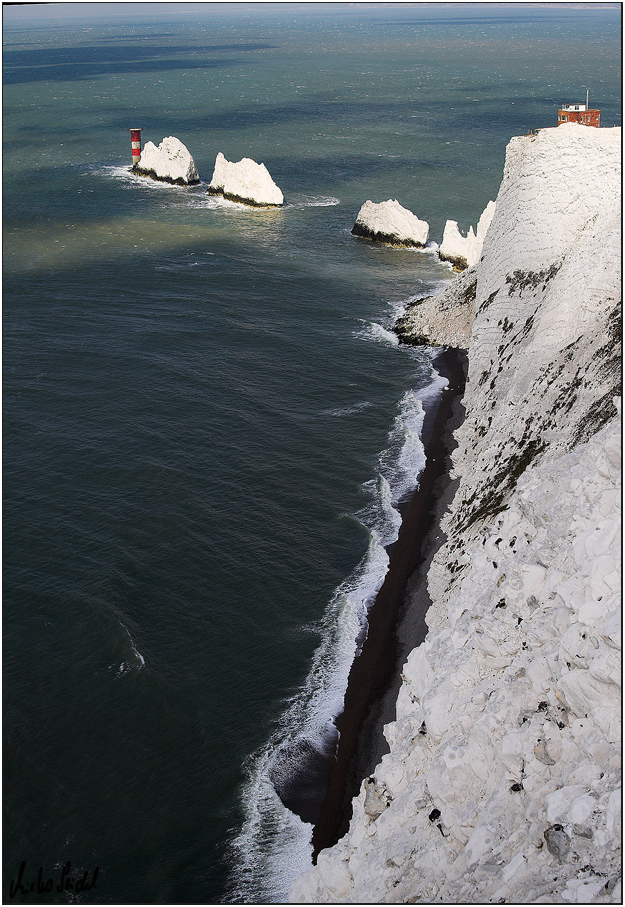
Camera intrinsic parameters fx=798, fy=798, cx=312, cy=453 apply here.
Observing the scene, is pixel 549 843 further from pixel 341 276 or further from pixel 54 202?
pixel 54 202

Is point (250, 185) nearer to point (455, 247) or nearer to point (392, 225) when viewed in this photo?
point (392, 225)

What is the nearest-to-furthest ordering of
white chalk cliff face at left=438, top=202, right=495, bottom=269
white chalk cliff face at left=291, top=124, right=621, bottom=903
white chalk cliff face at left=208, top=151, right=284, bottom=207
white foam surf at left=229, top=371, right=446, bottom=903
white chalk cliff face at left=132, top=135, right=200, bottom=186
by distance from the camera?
white chalk cliff face at left=291, top=124, right=621, bottom=903 → white foam surf at left=229, top=371, right=446, bottom=903 → white chalk cliff face at left=438, top=202, right=495, bottom=269 → white chalk cliff face at left=208, top=151, right=284, bottom=207 → white chalk cliff face at left=132, top=135, right=200, bottom=186

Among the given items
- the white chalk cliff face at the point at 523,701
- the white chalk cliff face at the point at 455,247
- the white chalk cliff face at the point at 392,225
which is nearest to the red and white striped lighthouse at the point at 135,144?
the white chalk cliff face at the point at 392,225

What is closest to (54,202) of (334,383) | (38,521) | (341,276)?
(341,276)

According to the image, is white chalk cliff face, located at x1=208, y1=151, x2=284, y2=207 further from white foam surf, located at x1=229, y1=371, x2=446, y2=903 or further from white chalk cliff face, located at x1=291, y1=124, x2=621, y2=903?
white chalk cliff face, located at x1=291, y1=124, x2=621, y2=903

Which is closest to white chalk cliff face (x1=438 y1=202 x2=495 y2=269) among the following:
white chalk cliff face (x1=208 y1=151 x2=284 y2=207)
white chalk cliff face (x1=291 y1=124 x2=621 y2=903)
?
white chalk cliff face (x1=208 y1=151 x2=284 y2=207)
